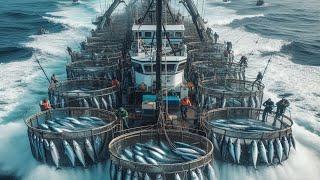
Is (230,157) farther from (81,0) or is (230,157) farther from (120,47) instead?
(81,0)

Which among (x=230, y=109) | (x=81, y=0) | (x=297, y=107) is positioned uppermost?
(x=81, y=0)

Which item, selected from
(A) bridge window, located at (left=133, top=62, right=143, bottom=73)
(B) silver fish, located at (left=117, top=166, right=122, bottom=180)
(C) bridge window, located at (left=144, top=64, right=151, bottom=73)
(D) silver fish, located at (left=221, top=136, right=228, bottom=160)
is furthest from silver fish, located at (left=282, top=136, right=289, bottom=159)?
(A) bridge window, located at (left=133, top=62, right=143, bottom=73)

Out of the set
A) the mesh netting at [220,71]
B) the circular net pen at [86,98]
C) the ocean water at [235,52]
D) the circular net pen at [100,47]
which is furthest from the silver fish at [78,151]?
the circular net pen at [100,47]

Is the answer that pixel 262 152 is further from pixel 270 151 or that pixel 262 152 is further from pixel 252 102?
pixel 252 102

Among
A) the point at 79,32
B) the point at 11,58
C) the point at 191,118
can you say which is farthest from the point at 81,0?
the point at 191,118

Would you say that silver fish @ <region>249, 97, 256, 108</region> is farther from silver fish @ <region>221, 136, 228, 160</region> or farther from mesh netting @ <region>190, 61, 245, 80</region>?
silver fish @ <region>221, 136, 228, 160</region>

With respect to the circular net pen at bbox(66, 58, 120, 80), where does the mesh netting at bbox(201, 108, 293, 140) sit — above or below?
below

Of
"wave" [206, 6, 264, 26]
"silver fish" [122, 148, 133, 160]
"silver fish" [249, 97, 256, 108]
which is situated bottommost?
"silver fish" [122, 148, 133, 160]
